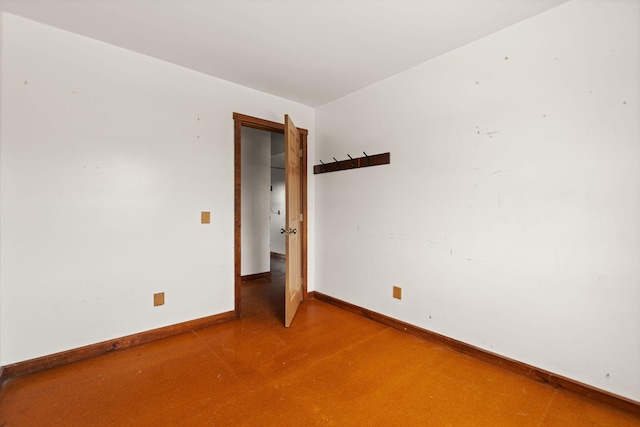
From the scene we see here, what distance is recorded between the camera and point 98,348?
7.27ft

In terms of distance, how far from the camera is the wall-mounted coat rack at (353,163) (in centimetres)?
285

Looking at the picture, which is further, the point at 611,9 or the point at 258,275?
the point at 258,275

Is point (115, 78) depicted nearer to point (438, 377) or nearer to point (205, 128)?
point (205, 128)

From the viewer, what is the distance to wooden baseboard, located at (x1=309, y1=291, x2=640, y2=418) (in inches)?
64.0

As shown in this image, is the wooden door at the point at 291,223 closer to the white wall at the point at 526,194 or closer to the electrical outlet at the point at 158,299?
the white wall at the point at 526,194

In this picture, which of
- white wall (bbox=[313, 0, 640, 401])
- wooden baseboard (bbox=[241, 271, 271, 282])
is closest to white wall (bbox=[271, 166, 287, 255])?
wooden baseboard (bbox=[241, 271, 271, 282])

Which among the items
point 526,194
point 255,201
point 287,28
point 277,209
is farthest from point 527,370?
point 277,209

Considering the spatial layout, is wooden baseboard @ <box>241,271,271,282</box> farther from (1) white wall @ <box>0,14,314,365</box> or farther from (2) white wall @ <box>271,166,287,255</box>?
(2) white wall @ <box>271,166,287,255</box>

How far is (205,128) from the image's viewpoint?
2.76 m

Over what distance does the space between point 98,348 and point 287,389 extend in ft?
5.24

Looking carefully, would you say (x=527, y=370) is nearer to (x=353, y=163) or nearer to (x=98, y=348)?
(x=353, y=163)

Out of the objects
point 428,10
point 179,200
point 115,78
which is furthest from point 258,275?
point 428,10

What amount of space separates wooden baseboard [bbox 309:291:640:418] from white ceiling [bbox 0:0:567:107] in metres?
2.40

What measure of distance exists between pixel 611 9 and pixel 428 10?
3.34 ft
